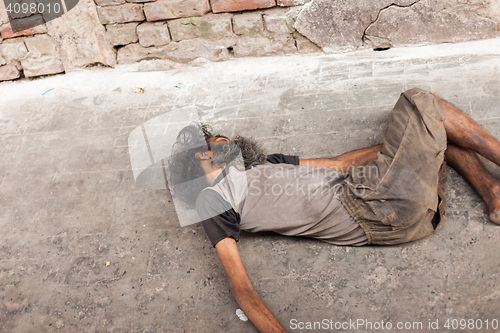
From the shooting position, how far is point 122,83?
4844mm

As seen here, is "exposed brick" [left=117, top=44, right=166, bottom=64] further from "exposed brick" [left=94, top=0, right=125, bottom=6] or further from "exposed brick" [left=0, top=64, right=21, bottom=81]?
"exposed brick" [left=0, top=64, right=21, bottom=81]

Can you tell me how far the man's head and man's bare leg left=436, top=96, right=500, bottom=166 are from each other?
1103 millimetres

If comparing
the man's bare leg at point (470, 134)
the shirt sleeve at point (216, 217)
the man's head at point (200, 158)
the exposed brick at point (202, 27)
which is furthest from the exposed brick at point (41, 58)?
the man's bare leg at point (470, 134)

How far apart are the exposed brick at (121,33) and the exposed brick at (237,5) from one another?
0.82 meters

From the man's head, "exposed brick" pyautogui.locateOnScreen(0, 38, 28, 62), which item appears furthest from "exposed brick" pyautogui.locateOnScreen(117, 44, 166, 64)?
the man's head

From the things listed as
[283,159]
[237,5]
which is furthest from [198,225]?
[237,5]

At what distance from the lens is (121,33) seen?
4863 millimetres

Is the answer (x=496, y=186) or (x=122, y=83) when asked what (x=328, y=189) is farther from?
(x=122, y=83)

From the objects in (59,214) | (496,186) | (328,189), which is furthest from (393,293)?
(59,214)

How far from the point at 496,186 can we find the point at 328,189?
0.95m

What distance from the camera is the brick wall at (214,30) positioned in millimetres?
4309

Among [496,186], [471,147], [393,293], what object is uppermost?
[471,147]

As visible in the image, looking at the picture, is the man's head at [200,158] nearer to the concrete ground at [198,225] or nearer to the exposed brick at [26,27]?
the concrete ground at [198,225]

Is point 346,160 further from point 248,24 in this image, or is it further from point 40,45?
point 40,45
